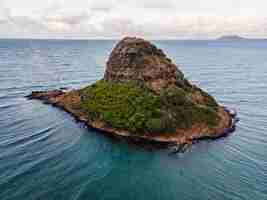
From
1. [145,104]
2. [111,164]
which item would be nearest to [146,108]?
[145,104]

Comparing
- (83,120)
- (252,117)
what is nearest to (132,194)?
(83,120)

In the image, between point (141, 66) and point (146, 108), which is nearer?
point (146, 108)

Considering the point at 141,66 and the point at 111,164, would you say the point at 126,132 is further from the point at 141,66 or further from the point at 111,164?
the point at 141,66

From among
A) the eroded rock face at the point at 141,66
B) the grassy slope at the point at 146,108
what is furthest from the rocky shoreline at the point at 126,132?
the eroded rock face at the point at 141,66

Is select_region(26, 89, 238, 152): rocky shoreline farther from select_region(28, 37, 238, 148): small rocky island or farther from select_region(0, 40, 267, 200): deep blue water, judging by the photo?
select_region(0, 40, 267, 200): deep blue water

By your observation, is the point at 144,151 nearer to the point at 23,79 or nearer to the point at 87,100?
the point at 87,100

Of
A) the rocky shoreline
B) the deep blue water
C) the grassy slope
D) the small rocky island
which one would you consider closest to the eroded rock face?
the small rocky island

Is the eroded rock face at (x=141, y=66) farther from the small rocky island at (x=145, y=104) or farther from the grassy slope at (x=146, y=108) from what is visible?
the grassy slope at (x=146, y=108)
